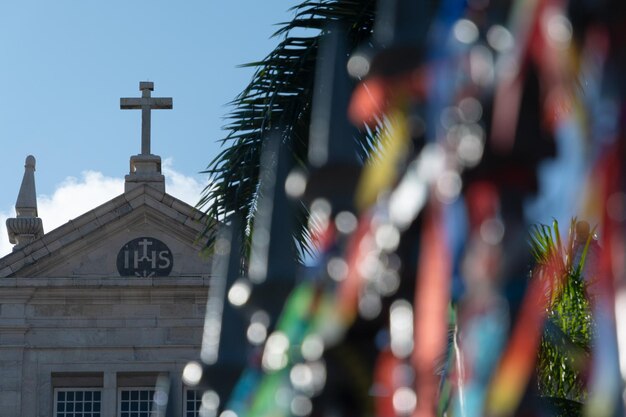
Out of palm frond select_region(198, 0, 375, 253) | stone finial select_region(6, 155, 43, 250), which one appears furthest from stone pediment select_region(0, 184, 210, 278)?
palm frond select_region(198, 0, 375, 253)

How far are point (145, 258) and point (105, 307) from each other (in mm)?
1266

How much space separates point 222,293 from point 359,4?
8.11m

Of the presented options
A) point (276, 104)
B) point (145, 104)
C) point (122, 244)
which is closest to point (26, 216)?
point (122, 244)

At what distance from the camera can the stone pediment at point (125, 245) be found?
2905 centimetres

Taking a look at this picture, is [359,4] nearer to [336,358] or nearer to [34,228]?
[336,358]

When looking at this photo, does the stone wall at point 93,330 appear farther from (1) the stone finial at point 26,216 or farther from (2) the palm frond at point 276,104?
(2) the palm frond at point 276,104

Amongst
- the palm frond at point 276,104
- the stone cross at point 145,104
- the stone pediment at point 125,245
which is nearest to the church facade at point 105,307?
the stone pediment at point 125,245

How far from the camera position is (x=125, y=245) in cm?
2942

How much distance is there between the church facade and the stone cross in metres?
1.64

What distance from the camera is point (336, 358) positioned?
3.33m

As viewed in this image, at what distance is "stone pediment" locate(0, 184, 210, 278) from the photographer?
29047 mm

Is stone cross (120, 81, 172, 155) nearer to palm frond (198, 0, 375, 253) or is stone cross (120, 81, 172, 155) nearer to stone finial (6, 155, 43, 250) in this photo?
stone finial (6, 155, 43, 250)

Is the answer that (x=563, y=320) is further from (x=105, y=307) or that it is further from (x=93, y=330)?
(x=93, y=330)

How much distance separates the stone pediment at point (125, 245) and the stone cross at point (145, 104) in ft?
5.97
